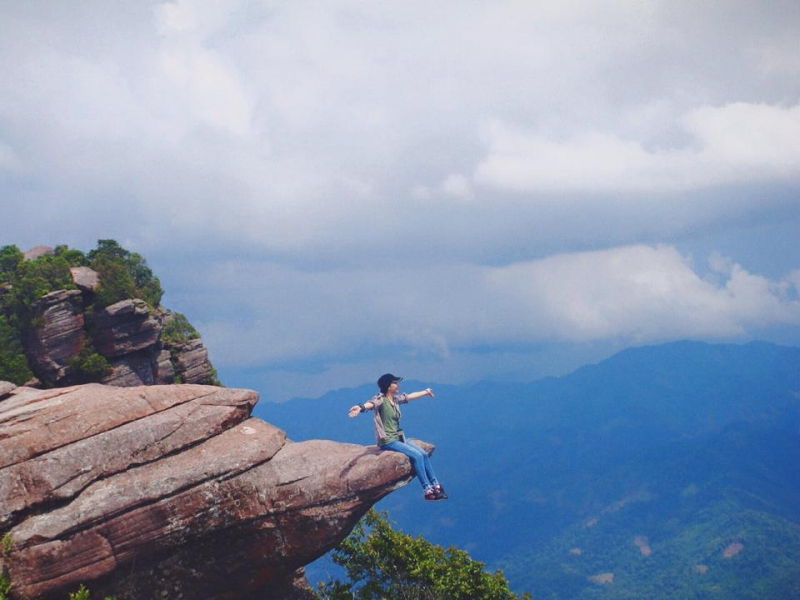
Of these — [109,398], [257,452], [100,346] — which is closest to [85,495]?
[109,398]

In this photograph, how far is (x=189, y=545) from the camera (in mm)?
23812

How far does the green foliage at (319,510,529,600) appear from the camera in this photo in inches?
1348

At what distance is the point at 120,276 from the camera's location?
54312mm

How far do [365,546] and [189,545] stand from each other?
617 inches

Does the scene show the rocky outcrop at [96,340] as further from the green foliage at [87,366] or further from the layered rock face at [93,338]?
the green foliage at [87,366]

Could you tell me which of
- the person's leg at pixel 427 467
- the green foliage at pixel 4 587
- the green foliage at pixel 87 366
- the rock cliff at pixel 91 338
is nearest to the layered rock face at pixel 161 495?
the green foliage at pixel 4 587

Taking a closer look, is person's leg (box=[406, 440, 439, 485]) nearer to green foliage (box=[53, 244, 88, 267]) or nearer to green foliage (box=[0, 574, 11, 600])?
green foliage (box=[0, 574, 11, 600])

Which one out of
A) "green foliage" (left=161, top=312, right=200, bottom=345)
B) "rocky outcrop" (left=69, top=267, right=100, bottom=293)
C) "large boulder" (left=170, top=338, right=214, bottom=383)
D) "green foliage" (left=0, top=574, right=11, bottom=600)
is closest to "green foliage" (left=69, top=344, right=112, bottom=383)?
"rocky outcrop" (left=69, top=267, right=100, bottom=293)

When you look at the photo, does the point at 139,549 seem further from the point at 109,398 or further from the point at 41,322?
the point at 41,322

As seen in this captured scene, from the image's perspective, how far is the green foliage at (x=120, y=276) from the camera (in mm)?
52812

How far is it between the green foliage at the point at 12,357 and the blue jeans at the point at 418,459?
38.8 metres

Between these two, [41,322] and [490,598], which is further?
[41,322]

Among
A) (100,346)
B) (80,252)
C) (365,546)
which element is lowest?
(365,546)

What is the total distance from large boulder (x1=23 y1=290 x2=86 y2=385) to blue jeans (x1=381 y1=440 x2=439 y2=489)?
124 ft
